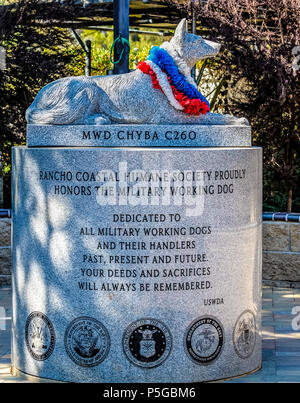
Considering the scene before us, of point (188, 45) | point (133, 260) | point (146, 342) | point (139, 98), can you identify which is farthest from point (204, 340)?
point (188, 45)

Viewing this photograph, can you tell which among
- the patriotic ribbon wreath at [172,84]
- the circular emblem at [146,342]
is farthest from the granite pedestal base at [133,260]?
the patriotic ribbon wreath at [172,84]

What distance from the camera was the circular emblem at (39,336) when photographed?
620 cm

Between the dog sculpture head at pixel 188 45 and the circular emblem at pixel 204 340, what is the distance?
2.12m

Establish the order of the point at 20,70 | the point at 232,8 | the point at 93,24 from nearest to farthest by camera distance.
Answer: the point at 232,8, the point at 20,70, the point at 93,24

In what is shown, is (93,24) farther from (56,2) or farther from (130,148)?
(130,148)

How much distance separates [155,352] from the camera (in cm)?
603

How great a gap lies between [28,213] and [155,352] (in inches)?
54.8

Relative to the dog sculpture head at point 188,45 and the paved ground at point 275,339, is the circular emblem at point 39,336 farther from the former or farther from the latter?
the dog sculpture head at point 188,45

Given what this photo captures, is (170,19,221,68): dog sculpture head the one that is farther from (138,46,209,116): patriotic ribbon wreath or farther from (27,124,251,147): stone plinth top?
(27,124,251,147): stone plinth top

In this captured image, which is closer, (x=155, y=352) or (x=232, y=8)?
(x=155, y=352)

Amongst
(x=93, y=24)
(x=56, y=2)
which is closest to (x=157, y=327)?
(x=56, y=2)

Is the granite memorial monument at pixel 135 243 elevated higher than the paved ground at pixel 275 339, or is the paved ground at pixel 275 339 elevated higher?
the granite memorial monument at pixel 135 243

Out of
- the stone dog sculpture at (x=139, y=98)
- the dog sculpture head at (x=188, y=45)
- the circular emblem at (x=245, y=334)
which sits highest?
the dog sculpture head at (x=188, y=45)
